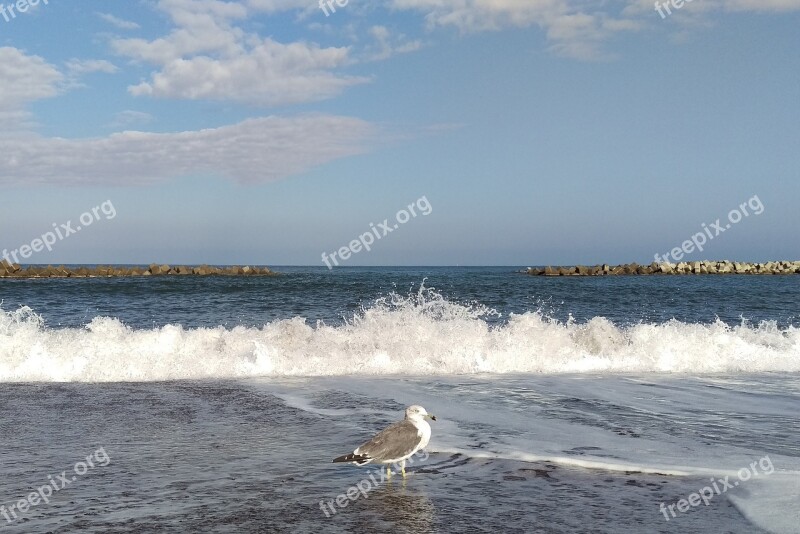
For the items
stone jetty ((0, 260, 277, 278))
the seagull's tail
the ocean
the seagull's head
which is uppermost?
stone jetty ((0, 260, 277, 278))

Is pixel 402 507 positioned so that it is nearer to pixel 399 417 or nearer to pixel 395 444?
pixel 395 444

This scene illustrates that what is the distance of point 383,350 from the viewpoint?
16.0m

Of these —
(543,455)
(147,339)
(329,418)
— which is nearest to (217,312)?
(147,339)

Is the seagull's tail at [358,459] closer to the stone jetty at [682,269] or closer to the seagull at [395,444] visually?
the seagull at [395,444]

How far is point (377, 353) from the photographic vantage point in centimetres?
1566

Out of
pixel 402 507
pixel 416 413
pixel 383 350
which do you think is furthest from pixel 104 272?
pixel 402 507

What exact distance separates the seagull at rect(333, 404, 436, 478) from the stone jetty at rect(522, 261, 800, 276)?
7831cm

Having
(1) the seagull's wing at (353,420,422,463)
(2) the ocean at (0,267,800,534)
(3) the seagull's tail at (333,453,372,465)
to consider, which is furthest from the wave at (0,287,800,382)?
(3) the seagull's tail at (333,453,372,465)

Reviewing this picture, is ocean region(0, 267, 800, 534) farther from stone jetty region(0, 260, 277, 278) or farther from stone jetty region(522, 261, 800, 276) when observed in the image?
stone jetty region(522, 261, 800, 276)

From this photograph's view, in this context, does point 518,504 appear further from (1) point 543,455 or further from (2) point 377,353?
(2) point 377,353

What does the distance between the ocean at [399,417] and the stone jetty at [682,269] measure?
6511 cm

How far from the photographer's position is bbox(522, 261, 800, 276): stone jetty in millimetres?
82375

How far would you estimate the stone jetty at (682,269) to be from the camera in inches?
3243

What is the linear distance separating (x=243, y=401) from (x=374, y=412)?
2244 mm
